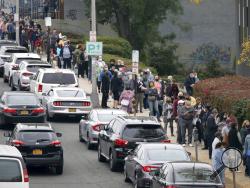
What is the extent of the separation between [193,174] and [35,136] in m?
7.61

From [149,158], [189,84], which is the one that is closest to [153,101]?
[189,84]

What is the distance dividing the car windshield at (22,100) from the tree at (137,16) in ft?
97.7

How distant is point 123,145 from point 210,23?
4570cm

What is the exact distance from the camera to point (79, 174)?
92.5 feet

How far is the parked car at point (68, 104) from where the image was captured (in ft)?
129

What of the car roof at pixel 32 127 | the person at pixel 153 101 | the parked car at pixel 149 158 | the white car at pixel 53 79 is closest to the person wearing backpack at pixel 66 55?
the white car at pixel 53 79

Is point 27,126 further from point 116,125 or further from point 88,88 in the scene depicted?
point 88,88

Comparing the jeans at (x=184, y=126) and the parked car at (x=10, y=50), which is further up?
the parked car at (x=10, y=50)

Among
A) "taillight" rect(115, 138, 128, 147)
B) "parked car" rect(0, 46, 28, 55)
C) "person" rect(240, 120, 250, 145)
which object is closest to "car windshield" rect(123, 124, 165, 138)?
"taillight" rect(115, 138, 128, 147)

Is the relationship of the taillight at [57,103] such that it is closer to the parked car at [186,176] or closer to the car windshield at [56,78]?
the car windshield at [56,78]

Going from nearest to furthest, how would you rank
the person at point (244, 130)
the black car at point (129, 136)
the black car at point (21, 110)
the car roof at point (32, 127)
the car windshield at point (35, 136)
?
the person at point (244, 130)
the car windshield at point (35, 136)
the black car at point (129, 136)
the car roof at point (32, 127)
the black car at point (21, 110)

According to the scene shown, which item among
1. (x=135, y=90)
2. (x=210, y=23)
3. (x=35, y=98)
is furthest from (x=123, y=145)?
(x=210, y=23)

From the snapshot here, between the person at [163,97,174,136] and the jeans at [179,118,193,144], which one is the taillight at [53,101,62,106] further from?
the jeans at [179,118,193,144]

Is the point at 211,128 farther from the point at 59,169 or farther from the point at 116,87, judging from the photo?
the point at 116,87
